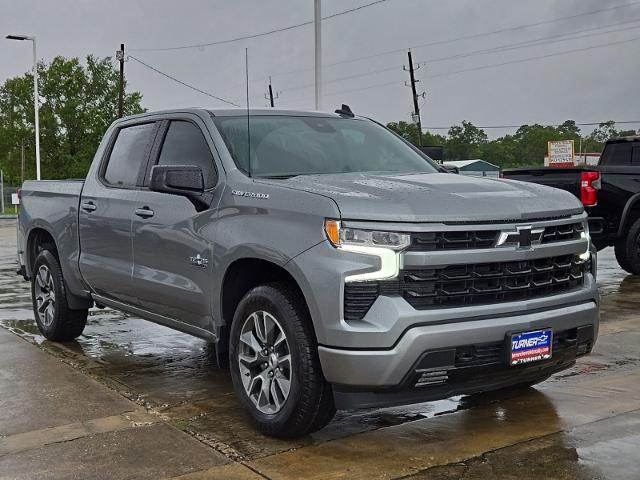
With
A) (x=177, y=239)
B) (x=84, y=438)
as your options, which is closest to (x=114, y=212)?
(x=177, y=239)

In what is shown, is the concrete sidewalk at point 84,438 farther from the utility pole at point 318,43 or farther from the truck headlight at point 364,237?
the utility pole at point 318,43

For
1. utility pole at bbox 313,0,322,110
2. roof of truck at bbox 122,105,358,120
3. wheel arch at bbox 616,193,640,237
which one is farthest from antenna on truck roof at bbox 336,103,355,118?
utility pole at bbox 313,0,322,110

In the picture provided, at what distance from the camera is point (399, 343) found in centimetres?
Result: 384

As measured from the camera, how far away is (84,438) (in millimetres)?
4531

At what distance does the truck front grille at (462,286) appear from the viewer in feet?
12.8

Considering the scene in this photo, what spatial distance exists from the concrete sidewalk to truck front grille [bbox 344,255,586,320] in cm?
102

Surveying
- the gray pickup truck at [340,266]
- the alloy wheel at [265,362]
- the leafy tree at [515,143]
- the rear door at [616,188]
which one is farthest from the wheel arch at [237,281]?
the leafy tree at [515,143]

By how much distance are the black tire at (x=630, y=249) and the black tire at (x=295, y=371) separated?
7569 mm

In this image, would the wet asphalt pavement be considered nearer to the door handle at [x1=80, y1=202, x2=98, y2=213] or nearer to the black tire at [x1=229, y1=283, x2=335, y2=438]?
the black tire at [x1=229, y1=283, x2=335, y2=438]

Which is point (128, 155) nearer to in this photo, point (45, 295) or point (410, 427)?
point (45, 295)

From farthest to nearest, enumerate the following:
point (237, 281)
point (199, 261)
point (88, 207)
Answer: point (88, 207) < point (199, 261) < point (237, 281)

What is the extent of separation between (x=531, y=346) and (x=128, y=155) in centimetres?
341

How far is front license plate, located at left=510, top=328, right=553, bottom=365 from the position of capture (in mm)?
4082

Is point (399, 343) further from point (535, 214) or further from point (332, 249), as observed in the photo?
point (535, 214)
